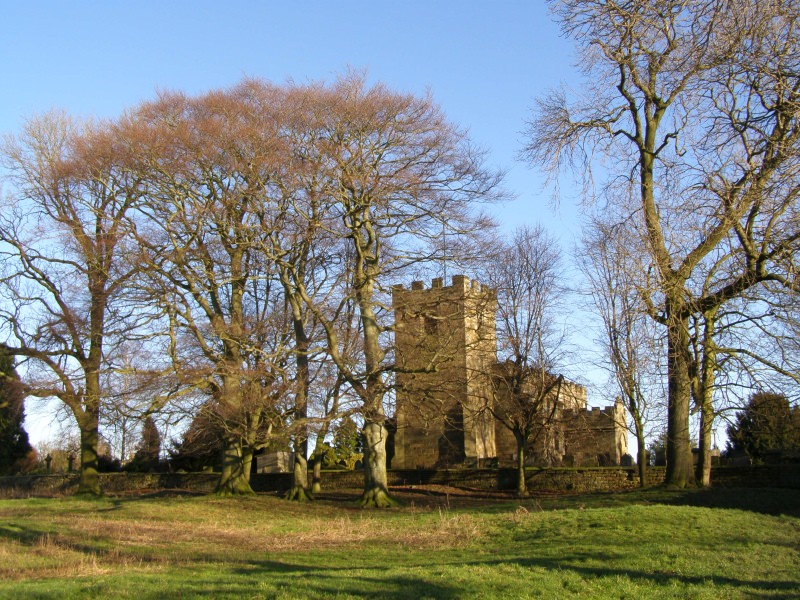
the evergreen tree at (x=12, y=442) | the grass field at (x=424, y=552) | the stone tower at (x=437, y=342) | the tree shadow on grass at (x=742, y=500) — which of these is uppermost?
the stone tower at (x=437, y=342)

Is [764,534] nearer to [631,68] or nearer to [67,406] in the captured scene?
[631,68]

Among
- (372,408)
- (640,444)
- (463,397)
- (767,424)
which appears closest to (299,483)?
(372,408)

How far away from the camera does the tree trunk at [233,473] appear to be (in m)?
26.8

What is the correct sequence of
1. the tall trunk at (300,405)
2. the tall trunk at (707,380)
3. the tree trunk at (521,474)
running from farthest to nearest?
the tree trunk at (521,474), the tall trunk at (300,405), the tall trunk at (707,380)

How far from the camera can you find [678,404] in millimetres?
19219

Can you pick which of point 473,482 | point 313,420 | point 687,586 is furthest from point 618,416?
point 687,586

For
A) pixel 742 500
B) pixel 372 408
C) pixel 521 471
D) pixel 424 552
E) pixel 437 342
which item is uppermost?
pixel 437 342

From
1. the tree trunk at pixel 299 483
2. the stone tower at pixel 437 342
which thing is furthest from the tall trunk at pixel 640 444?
the tree trunk at pixel 299 483

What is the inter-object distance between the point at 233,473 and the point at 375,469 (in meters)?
5.82

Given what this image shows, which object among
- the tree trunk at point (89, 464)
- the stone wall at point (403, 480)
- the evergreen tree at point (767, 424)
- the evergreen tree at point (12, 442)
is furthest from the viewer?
the evergreen tree at point (12, 442)

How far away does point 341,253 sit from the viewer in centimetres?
2669

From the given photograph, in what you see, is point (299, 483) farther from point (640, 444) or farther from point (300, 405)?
point (640, 444)

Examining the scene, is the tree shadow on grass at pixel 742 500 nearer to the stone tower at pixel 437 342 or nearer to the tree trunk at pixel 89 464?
the stone tower at pixel 437 342

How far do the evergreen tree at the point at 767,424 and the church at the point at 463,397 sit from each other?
5128 mm
